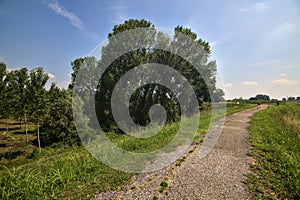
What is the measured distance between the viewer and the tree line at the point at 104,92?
19.5m

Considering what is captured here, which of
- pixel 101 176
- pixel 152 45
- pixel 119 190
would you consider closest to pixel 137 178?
pixel 119 190

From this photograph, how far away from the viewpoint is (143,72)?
23.2 meters

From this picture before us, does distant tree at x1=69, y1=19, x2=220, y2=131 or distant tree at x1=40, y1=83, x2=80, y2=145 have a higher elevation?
distant tree at x1=69, y1=19, x2=220, y2=131

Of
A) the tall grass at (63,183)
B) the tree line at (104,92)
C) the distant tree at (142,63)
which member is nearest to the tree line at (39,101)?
the tree line at (104,92)

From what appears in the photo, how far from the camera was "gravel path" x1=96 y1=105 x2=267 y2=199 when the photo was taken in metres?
4.38

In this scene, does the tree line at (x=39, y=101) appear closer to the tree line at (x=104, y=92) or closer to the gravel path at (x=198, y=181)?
the tree line at (x=104, y=92)

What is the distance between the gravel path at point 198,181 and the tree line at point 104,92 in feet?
52.6

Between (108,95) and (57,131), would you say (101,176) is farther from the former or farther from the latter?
(108,95)

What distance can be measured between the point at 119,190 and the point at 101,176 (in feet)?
4.40

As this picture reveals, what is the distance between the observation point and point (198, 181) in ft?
16.6

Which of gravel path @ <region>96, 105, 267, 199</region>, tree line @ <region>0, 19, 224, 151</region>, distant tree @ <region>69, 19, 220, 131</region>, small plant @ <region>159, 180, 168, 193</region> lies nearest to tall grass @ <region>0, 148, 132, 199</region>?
gravel path @ <region>96, 105, 267, 199</region>

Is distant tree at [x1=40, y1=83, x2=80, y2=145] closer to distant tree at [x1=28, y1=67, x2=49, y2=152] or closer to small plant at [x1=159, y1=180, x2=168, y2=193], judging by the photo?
distant tree at [x1=28, y1=67, x2=49, y2=152]

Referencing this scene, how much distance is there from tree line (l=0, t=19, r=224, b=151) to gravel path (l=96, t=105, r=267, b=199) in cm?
1602

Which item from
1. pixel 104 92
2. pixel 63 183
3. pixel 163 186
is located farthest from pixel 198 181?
pixel 104 92
